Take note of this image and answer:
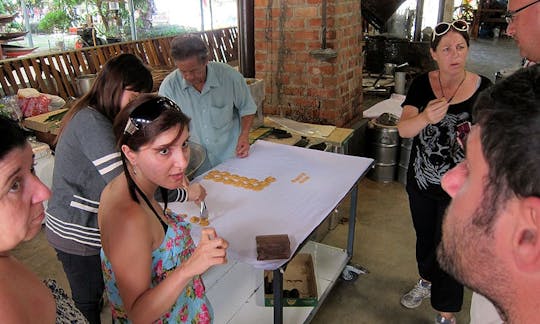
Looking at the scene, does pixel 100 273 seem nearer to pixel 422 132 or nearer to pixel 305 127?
pixel 422 132

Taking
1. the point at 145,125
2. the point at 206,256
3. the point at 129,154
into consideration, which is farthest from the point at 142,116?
the point at 206,256

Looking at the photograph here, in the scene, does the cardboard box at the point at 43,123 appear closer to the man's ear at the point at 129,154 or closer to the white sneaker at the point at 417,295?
the man's ear at the point at 129,154

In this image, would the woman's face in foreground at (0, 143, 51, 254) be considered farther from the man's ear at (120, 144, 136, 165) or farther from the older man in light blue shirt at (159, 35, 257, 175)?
the older man in light blue shirt at (159, 35, 257, 175)

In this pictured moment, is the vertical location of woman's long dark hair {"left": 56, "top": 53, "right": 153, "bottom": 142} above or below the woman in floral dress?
above

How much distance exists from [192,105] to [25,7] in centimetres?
669

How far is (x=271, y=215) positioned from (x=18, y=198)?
4.22ft

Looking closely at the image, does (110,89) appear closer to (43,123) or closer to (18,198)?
(18,198)

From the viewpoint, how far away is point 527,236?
0.74 m

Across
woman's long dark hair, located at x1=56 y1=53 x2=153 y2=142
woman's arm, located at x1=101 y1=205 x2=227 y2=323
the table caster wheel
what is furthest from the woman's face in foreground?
the table caster wheel

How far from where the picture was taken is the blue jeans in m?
1.84

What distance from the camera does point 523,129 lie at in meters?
0.74

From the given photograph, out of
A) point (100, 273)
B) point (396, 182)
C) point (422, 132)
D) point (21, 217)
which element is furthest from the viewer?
point (396, 182)

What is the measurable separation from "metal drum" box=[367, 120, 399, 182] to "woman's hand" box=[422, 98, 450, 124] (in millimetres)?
2308

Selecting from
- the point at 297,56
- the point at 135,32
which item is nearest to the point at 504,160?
the point at 297,56
